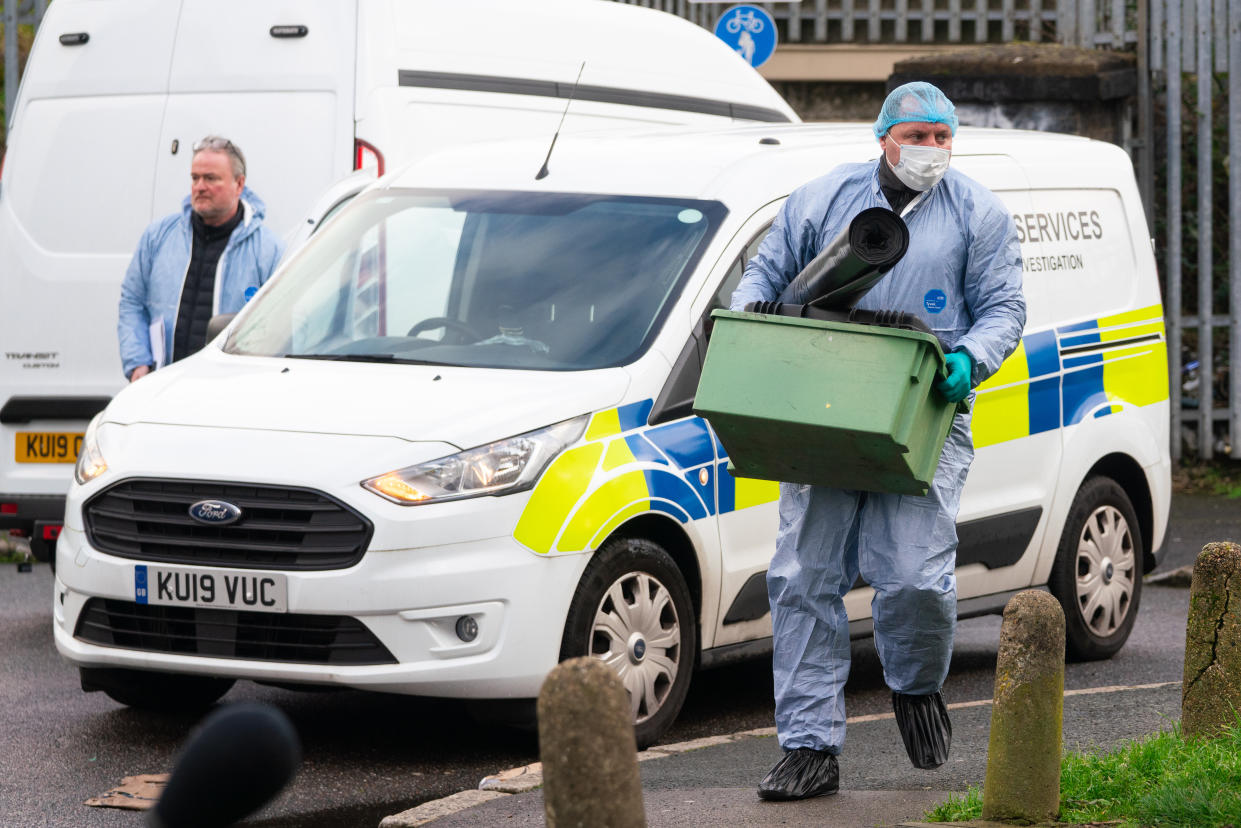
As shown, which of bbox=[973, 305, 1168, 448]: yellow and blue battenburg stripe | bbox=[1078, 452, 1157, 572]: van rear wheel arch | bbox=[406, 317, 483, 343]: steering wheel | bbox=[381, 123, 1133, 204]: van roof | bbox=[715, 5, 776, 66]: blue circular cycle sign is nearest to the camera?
bbox=[406, 317, 483, 343]: steering wheel

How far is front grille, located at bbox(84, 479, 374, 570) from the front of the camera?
5.48 metres

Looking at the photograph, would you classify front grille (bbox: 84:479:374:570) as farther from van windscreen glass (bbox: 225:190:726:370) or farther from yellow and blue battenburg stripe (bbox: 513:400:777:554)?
van windscreen glass (bbox: 225:190:726:370)

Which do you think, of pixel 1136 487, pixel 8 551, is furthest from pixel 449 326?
pixel 8 551

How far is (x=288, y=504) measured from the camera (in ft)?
18.1

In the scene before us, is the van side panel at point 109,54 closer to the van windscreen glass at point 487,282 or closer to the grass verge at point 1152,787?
the van windscreen glass at point 487,282

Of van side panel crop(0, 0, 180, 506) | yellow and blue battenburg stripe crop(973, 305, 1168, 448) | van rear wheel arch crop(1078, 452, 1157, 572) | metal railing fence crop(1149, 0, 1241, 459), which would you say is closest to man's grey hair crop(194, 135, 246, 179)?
van side panel crop(0, 0, 180, 506)

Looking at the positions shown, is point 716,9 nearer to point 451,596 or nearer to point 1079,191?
point 1079,191

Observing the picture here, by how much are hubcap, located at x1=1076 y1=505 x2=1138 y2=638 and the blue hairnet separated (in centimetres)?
290

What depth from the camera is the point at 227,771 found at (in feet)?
5.15

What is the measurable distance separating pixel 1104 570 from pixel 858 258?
11.2ft

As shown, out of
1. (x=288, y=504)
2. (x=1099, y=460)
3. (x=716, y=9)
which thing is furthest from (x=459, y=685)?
(x=716, y=9)

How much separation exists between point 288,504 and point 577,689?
8.27 ft

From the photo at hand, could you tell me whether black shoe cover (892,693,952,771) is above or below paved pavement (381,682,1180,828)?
above

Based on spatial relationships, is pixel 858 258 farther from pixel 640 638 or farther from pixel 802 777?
pixel 640 638
